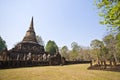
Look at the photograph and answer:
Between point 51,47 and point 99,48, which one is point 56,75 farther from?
point 51,47

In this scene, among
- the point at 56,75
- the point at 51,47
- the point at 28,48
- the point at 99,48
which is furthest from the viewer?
the point at 51,47

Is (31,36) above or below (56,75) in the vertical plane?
above

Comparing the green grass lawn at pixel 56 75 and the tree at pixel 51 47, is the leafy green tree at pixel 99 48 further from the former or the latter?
the green grass lawn at pixel 56 75

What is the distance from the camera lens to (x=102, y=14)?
10141 millimetres

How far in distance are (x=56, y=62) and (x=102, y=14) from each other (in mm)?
24701

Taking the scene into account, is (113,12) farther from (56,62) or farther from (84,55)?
(84,55)

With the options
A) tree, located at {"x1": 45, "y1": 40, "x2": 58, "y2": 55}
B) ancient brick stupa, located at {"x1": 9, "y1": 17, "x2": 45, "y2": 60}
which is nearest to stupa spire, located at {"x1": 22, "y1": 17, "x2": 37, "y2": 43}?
ancient brick stupa, located at {"x1": 9, "y1": 17, "x2": 45, "y2": 60}

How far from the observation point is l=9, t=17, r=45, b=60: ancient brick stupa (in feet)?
132

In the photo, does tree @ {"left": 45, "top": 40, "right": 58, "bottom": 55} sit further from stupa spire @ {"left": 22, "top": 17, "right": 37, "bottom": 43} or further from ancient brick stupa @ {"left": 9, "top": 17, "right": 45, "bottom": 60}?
ancient brick stupa @ {"left": 9, "top": 17, "right": 45, "bottom": 60}

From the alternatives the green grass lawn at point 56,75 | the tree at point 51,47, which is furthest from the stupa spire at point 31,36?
the green grass lawn at point 56,75

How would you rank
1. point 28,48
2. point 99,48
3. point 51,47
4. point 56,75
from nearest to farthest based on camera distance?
point 56,75, point 28,48, point 99,48, point 51,47

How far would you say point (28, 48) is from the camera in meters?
47.2

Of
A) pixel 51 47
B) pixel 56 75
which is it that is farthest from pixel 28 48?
pixel 56 75

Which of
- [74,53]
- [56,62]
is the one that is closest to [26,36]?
[56,62]
